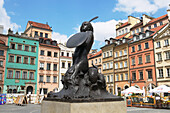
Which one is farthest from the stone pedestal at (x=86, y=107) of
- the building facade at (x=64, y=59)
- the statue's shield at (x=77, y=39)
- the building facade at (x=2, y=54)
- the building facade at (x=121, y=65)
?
the building facade at (x=64, y=59)

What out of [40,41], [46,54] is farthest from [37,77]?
[40,41]

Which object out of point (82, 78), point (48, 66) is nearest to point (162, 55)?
point (48, 66)

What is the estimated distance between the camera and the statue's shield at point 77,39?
5.91 meters

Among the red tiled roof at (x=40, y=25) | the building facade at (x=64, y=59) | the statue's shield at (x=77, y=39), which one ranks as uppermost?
the red tiled roof at (x=40, y=25)

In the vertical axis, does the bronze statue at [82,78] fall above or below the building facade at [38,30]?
below

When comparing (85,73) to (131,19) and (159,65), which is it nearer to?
(159,65)

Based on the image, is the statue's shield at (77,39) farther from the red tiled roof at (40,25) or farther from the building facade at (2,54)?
the red tiled roof at (40,25)

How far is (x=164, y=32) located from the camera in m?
31.1

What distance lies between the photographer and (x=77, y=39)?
19.9 feet

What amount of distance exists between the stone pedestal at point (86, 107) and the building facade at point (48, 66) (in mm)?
34902

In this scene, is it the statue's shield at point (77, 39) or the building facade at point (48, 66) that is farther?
the building facade at point (48, 66)

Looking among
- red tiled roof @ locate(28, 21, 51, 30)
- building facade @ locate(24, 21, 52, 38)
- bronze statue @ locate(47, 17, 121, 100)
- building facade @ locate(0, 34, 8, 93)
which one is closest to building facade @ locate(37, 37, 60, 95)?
building facade @ locate(24, 21, 52, 38)

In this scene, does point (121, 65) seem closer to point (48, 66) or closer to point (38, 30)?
point (48, 66)

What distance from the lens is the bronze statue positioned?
5.47 metres
